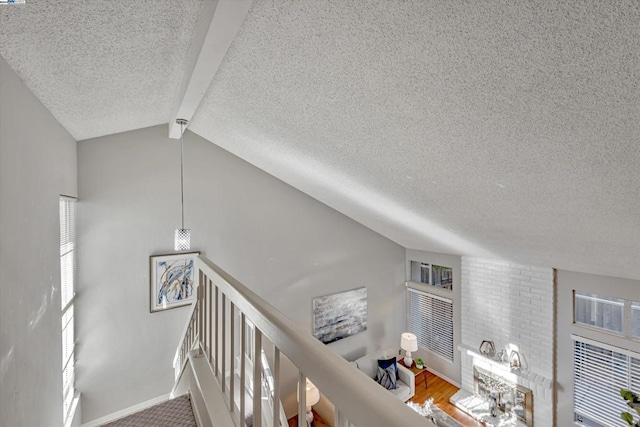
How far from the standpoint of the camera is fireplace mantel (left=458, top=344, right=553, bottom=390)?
4471 millimetres

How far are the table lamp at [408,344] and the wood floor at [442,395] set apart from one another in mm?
471

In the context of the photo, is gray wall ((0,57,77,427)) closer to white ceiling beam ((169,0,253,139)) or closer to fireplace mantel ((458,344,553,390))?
white ceiling beam ((169,0,253,139))

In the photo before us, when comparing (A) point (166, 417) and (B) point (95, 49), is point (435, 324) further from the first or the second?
(B) point (95, 49)

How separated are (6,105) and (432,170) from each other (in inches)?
103

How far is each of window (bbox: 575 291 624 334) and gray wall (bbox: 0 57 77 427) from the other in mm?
5731

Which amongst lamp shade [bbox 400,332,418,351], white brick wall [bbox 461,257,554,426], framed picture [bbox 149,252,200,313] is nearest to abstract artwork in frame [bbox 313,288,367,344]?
lamp shade [bbox 400,332,418,351]

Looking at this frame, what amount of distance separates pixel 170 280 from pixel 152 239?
21.1 inches

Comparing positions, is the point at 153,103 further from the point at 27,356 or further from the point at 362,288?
the point at 362,288

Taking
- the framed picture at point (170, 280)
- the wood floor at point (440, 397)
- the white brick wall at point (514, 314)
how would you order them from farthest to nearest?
the wood floor at point (440, 397) → the white brick wall at point (514, 314) → the framed picture at point (170, 280)

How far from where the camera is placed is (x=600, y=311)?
13.1ft

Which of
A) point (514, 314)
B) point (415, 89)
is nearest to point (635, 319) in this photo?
point (514, 314)

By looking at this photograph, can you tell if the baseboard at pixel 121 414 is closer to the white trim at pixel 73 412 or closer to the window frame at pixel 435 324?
the white trim at pixel 73 412

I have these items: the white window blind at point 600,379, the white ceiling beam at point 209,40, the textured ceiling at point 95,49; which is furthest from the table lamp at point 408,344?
the textured ceiling at point 95,49

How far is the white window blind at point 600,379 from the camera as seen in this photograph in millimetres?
3785
